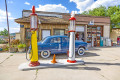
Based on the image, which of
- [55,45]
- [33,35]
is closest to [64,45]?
[55,45]

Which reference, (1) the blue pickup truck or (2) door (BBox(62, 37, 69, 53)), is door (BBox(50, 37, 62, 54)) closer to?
(1) the blue pickup truck

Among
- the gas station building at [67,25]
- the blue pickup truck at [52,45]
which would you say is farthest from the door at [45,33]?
the blue pickup truck at [52,45]

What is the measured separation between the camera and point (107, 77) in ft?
9.01

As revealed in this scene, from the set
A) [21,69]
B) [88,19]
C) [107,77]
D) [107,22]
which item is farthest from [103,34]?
[21,69]

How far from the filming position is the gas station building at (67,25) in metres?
8.46

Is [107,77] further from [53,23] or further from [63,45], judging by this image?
[53,23]

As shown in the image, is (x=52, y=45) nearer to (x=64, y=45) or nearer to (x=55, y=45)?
(x=55, y=45)

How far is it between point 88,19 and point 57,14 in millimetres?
5126

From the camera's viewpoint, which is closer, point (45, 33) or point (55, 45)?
point (55, 45)

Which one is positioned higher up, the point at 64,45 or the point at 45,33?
the point at 45,33

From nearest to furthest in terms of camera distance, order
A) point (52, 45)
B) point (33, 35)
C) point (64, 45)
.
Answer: point (33, 35) → point (52, 45) → point (64, 45)

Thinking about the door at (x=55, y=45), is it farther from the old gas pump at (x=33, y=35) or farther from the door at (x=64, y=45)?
the old gas pump at (x=33, y=35)

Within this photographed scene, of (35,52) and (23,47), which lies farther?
(23,47)

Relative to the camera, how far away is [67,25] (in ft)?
30.1
